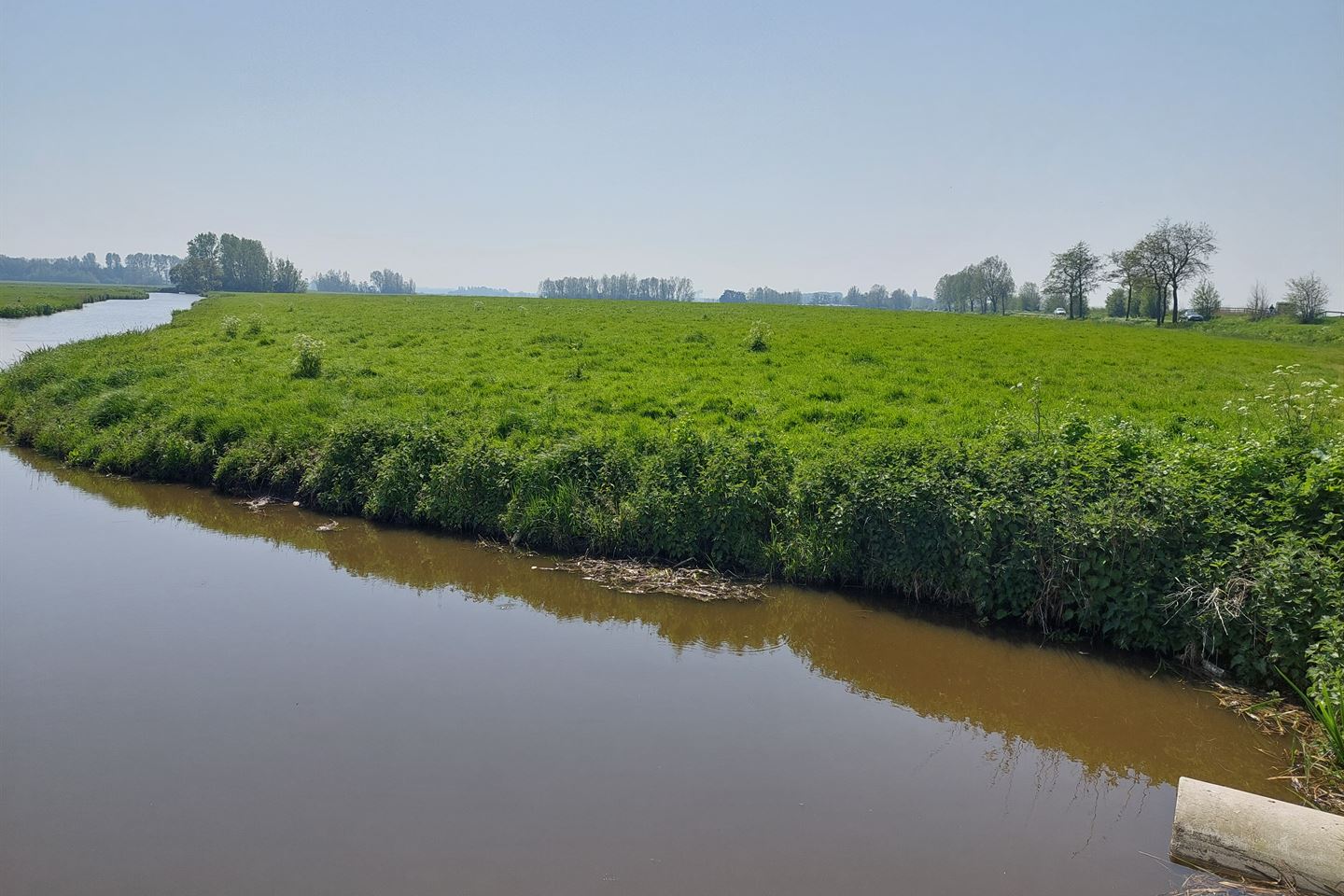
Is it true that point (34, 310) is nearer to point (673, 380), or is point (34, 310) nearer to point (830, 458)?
point (673, 380)

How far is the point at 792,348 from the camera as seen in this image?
866 inches

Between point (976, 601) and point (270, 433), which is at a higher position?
point (270, 433)

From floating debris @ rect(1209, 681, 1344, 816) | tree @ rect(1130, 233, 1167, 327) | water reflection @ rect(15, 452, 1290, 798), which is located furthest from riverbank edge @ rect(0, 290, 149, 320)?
tree @ rect(1130, 233, 1167, 327)

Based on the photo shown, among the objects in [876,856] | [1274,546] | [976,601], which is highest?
[1274,546]

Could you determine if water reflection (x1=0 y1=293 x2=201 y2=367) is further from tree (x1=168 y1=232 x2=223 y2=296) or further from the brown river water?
tree (x1=168 y1=232 x2=223 y2=296)

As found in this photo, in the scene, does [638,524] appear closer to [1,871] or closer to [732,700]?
[732,700]

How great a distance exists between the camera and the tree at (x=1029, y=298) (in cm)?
12938

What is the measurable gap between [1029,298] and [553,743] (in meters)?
148

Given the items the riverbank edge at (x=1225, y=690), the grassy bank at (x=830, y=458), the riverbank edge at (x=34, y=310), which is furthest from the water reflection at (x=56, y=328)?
the riverbank edge at (x=1225, y=690)

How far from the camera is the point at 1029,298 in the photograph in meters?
136

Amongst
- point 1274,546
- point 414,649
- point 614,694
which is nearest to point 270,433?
point 414,649

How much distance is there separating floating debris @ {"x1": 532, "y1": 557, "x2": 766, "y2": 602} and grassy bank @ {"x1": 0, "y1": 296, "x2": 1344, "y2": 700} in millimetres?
334

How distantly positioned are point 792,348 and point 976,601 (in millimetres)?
13838

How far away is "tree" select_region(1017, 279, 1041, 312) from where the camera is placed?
5094 inches
